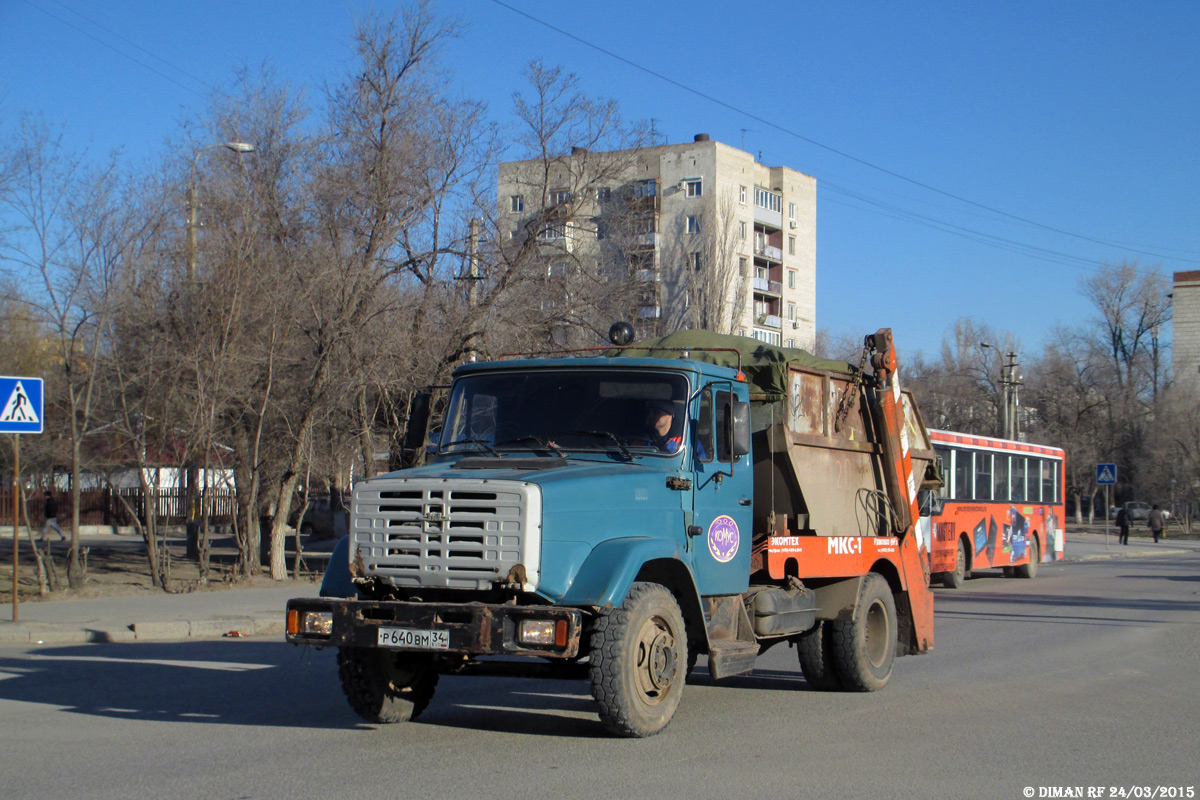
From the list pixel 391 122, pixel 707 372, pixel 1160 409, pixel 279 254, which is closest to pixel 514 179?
pixel 391 122

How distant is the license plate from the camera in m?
6.72

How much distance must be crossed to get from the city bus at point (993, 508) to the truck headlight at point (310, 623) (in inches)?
→ 585

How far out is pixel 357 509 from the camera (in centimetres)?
733

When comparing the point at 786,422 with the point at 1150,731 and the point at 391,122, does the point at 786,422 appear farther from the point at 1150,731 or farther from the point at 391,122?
the point at 391,122

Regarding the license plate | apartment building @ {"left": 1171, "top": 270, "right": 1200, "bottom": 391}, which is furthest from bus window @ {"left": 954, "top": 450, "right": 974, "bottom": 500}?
apartment building @ {"left": 1171, "top": 270, "right": 1200, "bottom": 391}

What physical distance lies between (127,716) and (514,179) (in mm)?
15555

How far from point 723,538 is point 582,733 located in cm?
177

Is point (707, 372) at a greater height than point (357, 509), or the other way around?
point (707, 372)

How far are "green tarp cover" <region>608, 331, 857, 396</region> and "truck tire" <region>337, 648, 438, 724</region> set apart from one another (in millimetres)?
2977

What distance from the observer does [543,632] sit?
6.58 meters

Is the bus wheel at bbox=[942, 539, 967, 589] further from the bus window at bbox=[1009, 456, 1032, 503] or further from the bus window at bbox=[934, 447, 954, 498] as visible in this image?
the bus window at bbox=[1009, 456, 1032, 503]

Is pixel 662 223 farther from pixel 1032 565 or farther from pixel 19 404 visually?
pixel 19 404

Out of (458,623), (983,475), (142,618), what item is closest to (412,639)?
(458,623)

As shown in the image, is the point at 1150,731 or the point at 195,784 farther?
the point at 1150,731
